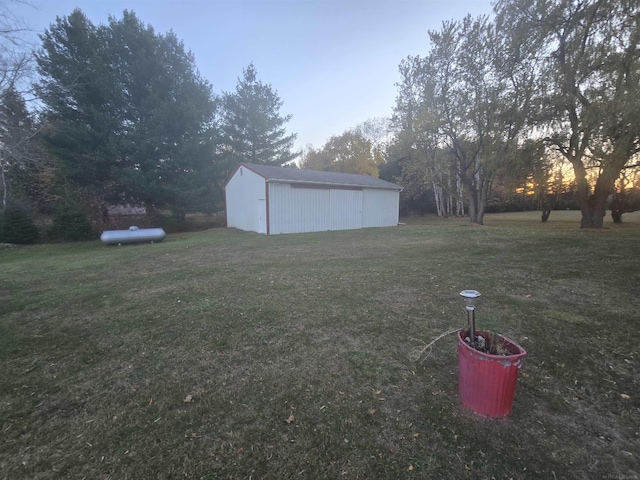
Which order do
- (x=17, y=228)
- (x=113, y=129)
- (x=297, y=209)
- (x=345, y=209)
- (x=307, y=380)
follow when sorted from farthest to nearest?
(x=345, y=209), (x=113, y=129), (x=297, y=209), (x=17, y=228), (x=307, y=380)

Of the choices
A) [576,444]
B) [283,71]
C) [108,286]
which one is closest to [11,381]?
[108,286]

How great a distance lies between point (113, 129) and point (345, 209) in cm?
1464

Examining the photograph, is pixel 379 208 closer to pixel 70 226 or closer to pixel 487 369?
pixel 487 369

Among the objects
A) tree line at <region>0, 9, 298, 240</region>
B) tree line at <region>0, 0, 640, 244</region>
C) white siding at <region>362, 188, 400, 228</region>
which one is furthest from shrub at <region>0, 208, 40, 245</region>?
white siding at <region>362, 188, 400, 228</region>

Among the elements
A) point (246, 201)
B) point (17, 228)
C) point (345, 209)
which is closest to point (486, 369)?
point (345, 209)

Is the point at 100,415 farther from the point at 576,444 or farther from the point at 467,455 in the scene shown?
the point at 576,444

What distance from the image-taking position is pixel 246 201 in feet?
52.1

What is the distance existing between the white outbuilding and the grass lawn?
8695 millimetres

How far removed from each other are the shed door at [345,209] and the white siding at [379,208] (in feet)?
1.80

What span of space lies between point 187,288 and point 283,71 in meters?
13.8

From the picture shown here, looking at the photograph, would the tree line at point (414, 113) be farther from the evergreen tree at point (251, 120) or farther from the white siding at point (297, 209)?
the white siding at point (297, 209)

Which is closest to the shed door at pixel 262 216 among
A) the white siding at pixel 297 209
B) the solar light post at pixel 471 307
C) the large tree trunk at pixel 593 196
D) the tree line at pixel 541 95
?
the white siding at pixel 297 209

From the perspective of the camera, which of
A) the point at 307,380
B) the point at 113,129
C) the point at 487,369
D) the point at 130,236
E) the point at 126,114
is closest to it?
the point at 487,369

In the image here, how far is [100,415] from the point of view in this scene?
2117 millimetres
